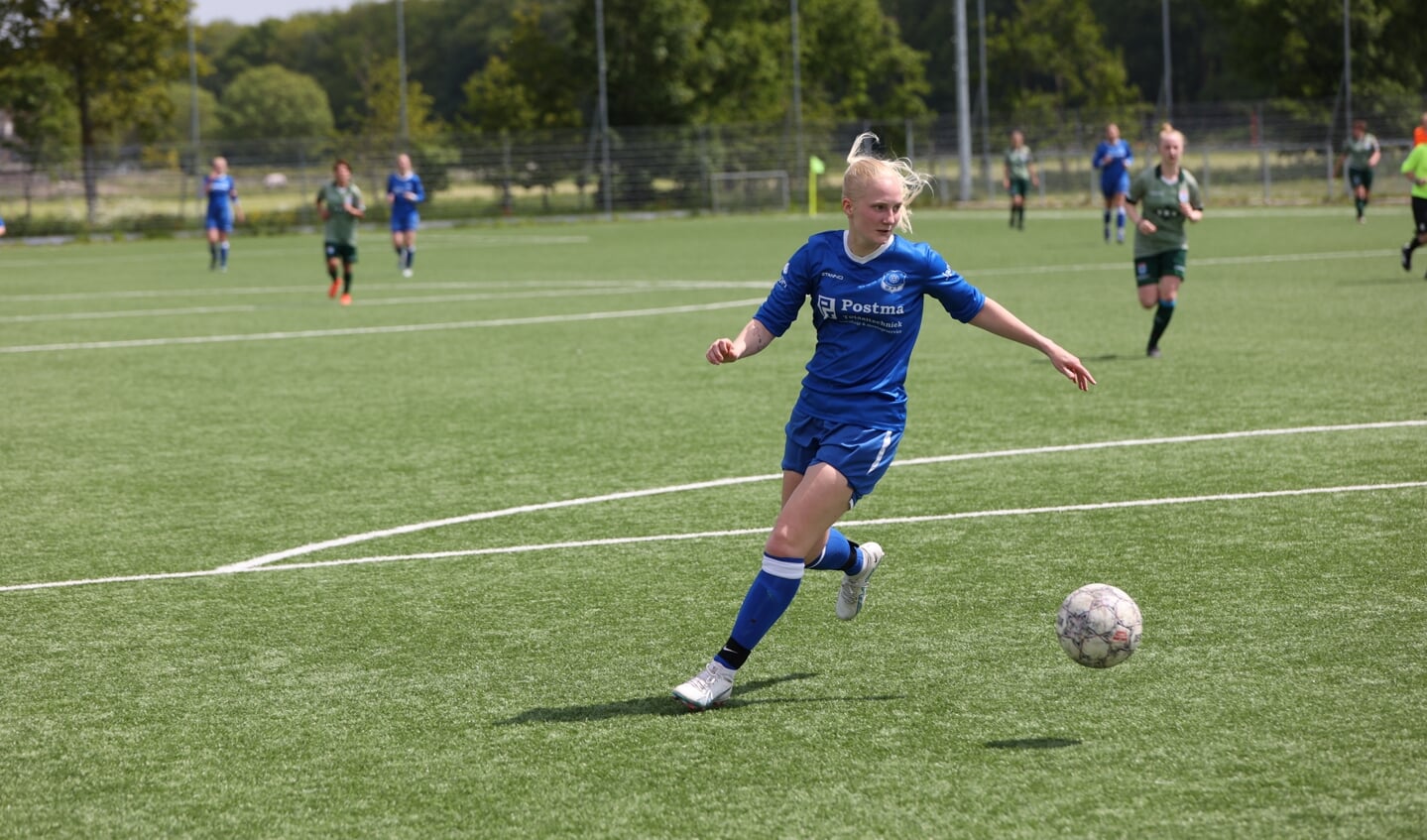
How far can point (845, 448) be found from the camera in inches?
220

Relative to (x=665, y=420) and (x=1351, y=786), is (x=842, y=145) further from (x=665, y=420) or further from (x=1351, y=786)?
(x=1351, y=786)

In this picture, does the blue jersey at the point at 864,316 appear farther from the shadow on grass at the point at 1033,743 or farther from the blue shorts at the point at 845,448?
the shadow on grass at the point at 1033,743

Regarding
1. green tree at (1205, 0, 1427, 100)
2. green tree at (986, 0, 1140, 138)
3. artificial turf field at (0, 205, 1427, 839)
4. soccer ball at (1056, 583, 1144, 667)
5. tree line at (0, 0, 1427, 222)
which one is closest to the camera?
artificial turf field at (0, 205, 1427, 839)

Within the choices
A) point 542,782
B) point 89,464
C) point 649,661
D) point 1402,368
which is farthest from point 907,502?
point 1402,368

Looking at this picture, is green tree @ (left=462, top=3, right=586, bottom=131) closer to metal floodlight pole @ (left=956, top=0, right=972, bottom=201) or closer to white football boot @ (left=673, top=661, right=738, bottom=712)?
metal floodlight pole @ (left=956, top=0, right=972, bottom=201)

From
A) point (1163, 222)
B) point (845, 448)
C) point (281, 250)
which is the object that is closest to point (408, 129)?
point (281, 250)

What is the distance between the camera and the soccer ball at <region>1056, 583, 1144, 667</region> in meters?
5.40

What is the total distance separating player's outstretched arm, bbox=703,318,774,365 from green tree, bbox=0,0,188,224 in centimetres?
5405

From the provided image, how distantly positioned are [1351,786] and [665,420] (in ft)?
26.0

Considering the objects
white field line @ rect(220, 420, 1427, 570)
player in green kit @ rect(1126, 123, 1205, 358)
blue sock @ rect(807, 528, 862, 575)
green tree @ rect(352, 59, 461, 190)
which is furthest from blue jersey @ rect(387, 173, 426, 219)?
blue sock @ rect(807, 528, 862, 575)

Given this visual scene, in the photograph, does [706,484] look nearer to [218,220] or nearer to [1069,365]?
[1069,365]

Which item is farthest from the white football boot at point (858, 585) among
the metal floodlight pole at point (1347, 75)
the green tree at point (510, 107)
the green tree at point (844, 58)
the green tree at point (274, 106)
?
the green tree at point (274, 106)

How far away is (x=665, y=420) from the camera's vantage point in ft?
→ 39.5

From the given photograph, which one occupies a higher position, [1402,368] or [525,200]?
[525,200]
